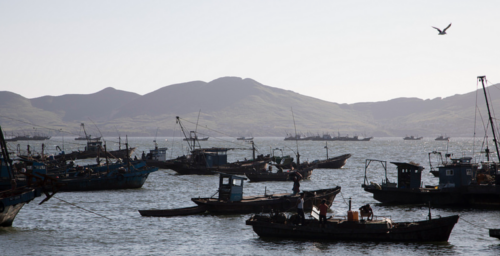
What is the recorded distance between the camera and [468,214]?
125 ft

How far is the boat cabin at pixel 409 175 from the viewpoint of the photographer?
143 feet

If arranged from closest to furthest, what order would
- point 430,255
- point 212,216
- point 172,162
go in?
point 430,255
point 212,216
point 172,162

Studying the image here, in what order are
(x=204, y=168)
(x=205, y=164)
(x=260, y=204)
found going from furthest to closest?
(x=205, y=164)
(x=204, y=168)
(x=260, y=204)

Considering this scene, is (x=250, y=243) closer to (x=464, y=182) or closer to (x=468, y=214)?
(x=468, y=214)

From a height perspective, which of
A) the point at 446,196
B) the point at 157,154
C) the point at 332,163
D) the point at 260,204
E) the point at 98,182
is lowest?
the point at 260,204

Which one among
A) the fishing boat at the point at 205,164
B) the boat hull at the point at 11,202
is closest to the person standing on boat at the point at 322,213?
the boat hull at the point at 11,202

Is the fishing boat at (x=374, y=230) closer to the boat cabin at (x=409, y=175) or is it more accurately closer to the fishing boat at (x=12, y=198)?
the boat cabin at (x=409, y=175)

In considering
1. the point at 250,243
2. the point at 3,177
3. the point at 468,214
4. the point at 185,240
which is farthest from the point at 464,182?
the point at 3,177

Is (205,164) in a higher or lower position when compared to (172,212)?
higher

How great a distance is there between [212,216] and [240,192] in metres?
2.79

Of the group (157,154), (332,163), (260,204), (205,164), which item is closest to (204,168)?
(205,164)

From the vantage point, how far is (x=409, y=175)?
44.1m

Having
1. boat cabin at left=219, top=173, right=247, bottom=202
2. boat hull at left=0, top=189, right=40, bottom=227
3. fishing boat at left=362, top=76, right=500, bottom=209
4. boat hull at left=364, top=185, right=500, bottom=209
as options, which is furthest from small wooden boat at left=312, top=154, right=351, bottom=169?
boat hull at left=0, top=189, right=40, bottom=227

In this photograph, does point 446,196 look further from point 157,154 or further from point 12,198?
point 157,154
